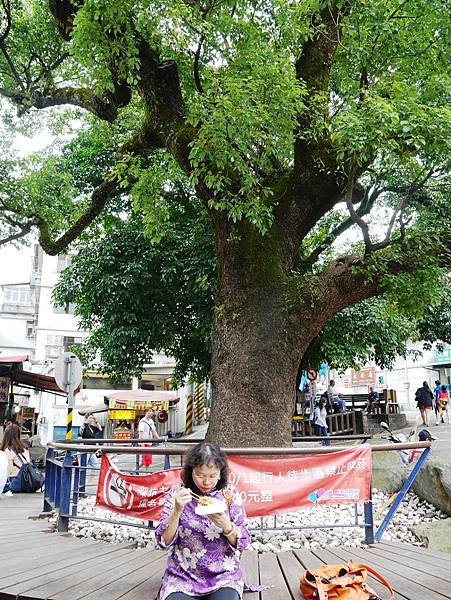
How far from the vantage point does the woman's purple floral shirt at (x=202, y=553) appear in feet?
9.96

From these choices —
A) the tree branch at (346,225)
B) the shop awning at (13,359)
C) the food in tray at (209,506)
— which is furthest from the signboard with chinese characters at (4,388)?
the food in tray at (209,506)

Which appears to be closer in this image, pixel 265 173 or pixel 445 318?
pixel 265 173

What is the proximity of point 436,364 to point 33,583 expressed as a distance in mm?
35716

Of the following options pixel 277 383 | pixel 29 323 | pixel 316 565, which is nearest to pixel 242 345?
pixel 277 383

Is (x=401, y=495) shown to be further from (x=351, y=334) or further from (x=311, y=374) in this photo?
(x=311, y=374)

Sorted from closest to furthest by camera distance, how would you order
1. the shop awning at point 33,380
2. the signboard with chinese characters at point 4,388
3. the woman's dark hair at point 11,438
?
1. the woman's dark hair at point 11,438
2. the signboard with chinese characters at point 4,388
3. the shop awning at point 33,380

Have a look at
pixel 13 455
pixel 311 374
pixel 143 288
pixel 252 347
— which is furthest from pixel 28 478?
pixel 311 374

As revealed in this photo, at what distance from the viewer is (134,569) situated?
4125mm

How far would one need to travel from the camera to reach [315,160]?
7391 millimetres

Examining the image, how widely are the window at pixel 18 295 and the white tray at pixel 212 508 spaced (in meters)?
34.5

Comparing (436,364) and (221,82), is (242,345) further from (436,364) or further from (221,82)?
(436,364)

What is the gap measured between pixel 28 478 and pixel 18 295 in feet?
91.0

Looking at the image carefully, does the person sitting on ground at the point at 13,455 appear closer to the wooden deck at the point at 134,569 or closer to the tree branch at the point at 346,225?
the wooden deck at the point at 134,569

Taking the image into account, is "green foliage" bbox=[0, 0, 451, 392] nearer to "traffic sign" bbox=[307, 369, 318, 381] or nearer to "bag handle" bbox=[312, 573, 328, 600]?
"bag handle" bbox=[312, 573, 328, 600]
